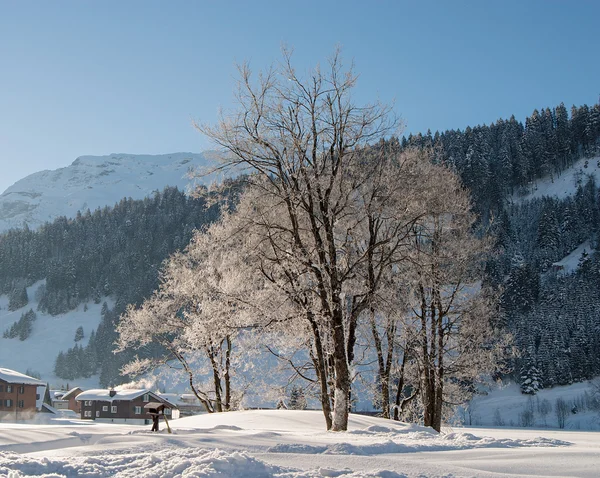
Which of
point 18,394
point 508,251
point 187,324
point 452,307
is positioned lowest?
point 18,394

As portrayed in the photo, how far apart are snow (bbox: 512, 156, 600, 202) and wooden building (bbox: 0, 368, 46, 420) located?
13538 cm

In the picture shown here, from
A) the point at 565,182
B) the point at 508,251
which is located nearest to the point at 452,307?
the point at 508,251

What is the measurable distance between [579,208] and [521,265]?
104 ft

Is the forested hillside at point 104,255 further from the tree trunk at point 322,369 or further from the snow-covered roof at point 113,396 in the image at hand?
the tree trunk at point 322,369

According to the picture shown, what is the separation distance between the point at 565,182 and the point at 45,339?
154030mm

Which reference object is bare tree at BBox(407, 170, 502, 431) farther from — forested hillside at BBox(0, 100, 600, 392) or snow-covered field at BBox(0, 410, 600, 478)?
forested hillside at BBox(0, 100, 600, 392)

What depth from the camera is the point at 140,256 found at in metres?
182

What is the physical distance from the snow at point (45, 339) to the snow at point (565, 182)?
428 feet

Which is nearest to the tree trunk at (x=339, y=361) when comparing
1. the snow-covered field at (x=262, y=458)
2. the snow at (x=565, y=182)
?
the snow-covered field at (x=262, y=458)

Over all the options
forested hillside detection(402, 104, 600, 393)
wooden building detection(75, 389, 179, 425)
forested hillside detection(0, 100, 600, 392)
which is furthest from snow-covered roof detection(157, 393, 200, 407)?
forested hillside detection(402, 104, 600, 393)

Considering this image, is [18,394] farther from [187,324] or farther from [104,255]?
[104,255]

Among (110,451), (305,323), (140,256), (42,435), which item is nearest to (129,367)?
(305,323)

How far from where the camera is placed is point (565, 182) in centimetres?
15850

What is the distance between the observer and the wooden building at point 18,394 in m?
58.7
